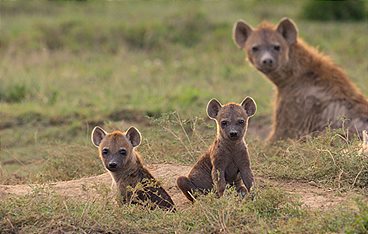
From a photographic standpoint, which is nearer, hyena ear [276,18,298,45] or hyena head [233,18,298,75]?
hyena head [233,18,298,75]

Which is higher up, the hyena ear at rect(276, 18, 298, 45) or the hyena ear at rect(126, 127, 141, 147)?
the hyena ear at rect(276, 18, 298, 45)

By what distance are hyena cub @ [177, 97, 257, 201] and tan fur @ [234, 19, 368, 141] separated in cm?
283

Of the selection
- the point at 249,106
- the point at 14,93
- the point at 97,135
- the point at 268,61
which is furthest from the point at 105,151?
the point at 14,93

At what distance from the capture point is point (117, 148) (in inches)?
273

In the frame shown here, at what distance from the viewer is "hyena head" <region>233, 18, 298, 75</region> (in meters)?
9.86

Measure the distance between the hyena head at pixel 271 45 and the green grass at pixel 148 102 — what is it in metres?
0.80

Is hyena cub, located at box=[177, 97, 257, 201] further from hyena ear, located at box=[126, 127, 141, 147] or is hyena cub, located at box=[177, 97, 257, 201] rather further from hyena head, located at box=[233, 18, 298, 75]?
hyena head, located at box=[233, 18, 298, 75]

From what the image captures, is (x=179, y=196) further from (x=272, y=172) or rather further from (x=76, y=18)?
(x=76, y=18)

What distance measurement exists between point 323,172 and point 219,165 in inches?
39.6

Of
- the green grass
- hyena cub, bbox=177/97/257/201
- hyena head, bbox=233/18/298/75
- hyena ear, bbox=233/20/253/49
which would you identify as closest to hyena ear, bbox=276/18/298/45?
hyena head, bbox=233/18/298/75

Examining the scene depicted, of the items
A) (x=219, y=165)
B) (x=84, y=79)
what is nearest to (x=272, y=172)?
(x=219, y=165)

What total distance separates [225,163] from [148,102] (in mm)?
5092

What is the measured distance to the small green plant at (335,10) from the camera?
17.4 meters

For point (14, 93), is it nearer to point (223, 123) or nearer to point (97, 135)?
point (97, 135)
